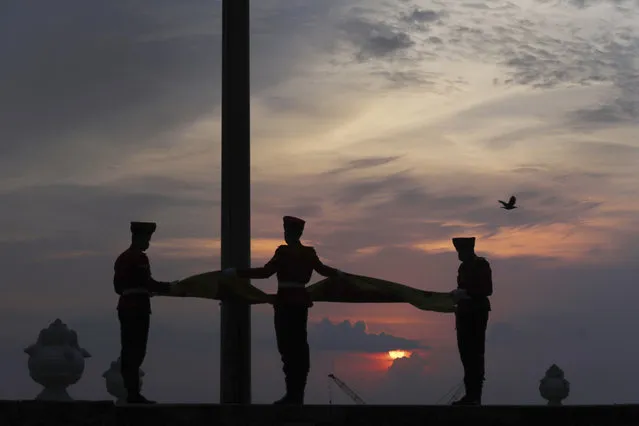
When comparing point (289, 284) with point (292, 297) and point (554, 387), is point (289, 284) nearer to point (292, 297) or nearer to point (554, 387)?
point (292, 297)

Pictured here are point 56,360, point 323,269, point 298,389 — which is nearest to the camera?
point 298,389

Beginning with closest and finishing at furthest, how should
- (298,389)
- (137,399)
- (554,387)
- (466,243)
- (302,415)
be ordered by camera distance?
(302,415)
(137,399)
(298,389)
(466,243)
(554,387)

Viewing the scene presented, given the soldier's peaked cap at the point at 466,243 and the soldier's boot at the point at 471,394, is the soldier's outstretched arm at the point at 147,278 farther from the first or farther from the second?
the soldier's boot at the point at 471,394

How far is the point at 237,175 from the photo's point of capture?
1301 centimetres

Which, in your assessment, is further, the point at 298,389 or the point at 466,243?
the point at 466,243

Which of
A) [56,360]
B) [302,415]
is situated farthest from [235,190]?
[56,360]

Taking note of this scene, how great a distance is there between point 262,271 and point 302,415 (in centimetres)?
238

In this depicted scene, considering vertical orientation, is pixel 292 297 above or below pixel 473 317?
above

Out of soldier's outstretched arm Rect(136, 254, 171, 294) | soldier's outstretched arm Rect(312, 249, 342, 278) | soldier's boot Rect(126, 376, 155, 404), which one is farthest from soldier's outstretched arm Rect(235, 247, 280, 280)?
soldier's boot Rect(126, 376, 155, 404)

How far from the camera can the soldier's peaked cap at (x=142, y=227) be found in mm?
12984

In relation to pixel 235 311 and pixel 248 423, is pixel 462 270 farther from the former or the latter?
pixel 248 423

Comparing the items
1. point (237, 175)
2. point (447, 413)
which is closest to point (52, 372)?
point (237, 175)

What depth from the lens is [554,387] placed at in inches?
824

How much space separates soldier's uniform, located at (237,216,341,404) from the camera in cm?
1274
